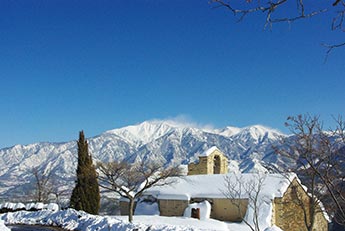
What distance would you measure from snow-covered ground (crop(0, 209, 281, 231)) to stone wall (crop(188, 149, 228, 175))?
11501mm

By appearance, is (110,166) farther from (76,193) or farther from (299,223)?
(299,223)

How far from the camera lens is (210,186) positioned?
112 feet

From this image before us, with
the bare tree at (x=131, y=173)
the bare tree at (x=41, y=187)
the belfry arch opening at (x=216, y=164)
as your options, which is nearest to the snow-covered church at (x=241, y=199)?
the belfry arch opening at (x=216, y=164)

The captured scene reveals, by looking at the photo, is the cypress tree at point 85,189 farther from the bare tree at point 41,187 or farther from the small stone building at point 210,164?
the small stone building at point 210,164

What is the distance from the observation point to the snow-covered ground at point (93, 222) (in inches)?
516

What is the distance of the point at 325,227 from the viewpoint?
35.3m

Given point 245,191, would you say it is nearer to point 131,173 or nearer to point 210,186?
point 210,186

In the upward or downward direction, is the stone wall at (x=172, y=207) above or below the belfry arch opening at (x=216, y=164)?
below

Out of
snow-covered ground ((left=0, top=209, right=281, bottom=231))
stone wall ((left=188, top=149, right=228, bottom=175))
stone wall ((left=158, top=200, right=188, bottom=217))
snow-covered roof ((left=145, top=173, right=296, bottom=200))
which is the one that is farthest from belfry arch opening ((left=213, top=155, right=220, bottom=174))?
snow-covered ground ((left=0, top=209, right=281, bottom=231))

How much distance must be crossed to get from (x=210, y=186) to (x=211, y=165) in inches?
252

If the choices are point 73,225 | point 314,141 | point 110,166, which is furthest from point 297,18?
point 110,166

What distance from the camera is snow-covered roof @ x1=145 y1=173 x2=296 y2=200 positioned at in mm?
31406

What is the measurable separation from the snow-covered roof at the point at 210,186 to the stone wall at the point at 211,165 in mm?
3409

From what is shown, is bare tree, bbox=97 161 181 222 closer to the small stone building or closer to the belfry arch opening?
the small stone building
